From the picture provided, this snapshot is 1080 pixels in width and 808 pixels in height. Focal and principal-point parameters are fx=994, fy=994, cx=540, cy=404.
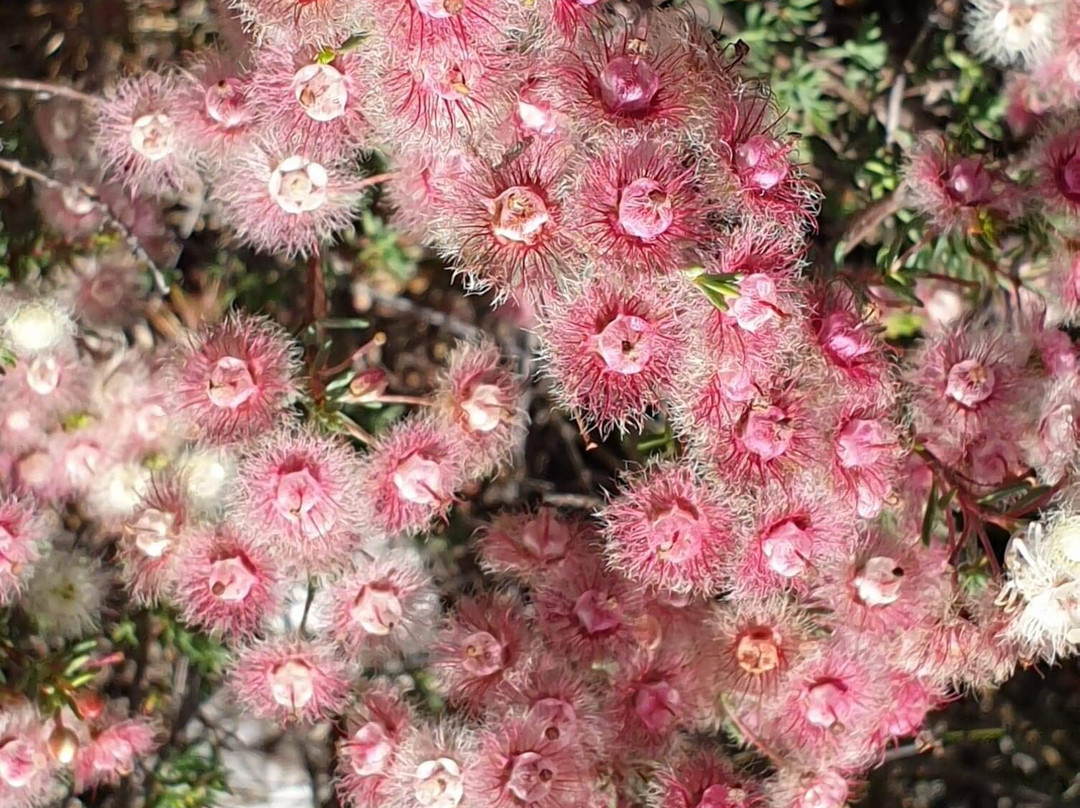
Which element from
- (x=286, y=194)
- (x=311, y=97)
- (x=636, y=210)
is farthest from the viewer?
(x=286, y=194)

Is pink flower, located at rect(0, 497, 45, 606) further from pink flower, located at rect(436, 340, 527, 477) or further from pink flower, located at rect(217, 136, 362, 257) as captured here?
pink flower, located at rect(436, 340, 527, 477)

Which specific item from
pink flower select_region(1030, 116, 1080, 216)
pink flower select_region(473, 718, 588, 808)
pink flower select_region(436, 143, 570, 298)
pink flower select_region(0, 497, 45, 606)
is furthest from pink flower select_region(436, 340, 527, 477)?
pink flower select_region(1030, 116, 1080, 216)

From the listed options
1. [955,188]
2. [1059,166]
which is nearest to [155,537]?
[955,188]

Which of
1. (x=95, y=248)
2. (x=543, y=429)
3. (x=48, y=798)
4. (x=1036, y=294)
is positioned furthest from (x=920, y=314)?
(x=48, y=798)

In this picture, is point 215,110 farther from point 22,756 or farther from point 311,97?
point 22,756

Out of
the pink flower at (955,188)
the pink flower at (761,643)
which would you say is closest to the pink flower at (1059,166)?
the pink flower at (955,188)

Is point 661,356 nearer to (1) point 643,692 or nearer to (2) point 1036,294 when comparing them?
(1) point 643,692
